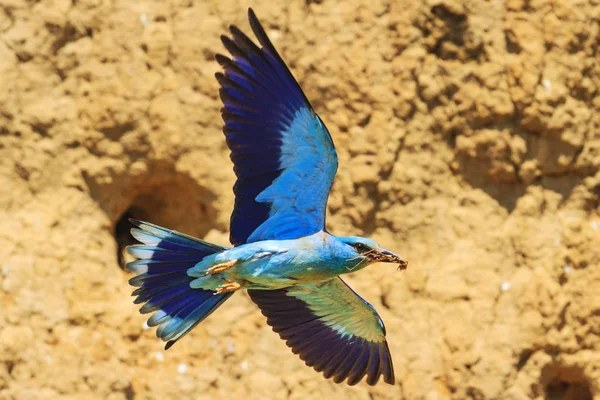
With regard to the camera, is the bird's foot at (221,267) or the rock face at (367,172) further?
the rock face at (367,172)

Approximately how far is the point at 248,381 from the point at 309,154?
1291 millimetres

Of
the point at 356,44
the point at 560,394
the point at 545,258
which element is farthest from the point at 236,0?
the point at 560,394

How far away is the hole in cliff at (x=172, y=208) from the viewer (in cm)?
674

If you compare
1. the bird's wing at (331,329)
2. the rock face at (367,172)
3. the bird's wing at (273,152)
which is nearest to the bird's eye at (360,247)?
the bird's wing at (273,152)

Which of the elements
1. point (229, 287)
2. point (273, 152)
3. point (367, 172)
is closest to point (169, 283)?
point (229, 287)

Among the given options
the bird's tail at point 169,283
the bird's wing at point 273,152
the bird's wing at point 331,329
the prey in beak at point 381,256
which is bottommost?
the bird's wing at point 331,329

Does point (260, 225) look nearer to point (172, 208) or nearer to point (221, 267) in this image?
point (221, 267)

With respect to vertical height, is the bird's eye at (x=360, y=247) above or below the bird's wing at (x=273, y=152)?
below

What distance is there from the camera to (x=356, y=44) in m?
6.70

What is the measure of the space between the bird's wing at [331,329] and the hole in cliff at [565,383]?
0.94m

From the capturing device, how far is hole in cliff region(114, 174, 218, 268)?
6.74 meters

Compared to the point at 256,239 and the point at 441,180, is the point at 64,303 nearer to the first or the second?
the point at 256,239

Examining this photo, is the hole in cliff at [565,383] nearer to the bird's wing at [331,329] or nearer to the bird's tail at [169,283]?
the bird's wing at [331,329]

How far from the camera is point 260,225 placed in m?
5.79
